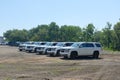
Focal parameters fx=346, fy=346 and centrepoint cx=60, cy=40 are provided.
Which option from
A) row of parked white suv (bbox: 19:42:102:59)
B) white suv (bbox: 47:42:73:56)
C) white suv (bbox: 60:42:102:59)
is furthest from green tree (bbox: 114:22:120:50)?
white suv (bbox: 60:42:102:59)

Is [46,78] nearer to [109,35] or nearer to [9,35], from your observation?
[109,35]

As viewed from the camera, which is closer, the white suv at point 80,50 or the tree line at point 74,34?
the white suv at point 80,50

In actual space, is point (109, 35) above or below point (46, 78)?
above

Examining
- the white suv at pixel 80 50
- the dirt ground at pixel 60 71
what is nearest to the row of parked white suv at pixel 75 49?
the white suv at pixel 80 50

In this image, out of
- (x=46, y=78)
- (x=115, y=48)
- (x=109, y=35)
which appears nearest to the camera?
(x=46, y=78)

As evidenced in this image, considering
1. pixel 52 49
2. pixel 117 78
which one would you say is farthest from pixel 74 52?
pixel 117 78

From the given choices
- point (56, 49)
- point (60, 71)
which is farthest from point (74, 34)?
point (60, 71)

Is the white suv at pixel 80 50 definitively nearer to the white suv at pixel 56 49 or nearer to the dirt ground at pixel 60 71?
the white suv at pixel 56 49

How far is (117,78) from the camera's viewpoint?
18109 millimetres

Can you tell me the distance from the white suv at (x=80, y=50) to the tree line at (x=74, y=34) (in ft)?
146

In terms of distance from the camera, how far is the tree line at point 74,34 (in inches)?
3440

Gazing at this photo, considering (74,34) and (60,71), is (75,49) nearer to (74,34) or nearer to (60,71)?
(60,71)

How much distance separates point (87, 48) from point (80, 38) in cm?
8393

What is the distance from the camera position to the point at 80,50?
37.6m
